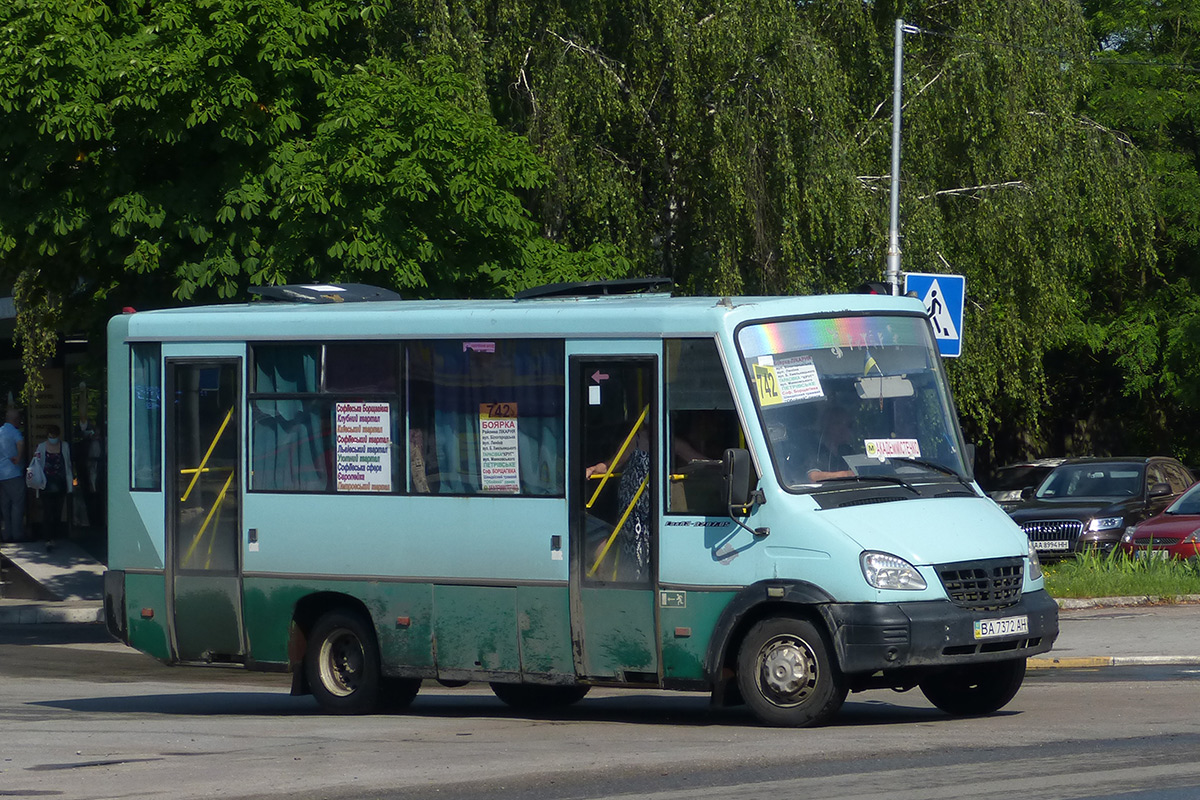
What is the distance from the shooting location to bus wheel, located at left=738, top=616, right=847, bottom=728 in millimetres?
10211

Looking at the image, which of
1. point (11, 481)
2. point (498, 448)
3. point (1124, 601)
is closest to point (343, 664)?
point (498, 448)

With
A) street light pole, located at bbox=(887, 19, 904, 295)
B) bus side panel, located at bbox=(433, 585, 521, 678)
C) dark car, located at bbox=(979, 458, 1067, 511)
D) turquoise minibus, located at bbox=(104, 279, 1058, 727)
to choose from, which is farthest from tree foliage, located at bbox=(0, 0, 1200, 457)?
bus side panel, located at bbox=(433, 585, 521, 678)

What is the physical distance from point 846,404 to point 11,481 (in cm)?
1898

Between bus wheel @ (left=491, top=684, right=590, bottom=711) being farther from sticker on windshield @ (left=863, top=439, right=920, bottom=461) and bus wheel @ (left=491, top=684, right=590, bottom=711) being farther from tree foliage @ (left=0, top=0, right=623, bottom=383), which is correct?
tree foliage @ (left=0, top=0, right=623, bottom=383)

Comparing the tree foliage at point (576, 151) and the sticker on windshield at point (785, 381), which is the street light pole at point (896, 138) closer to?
the tree foliage at point (576, 151)

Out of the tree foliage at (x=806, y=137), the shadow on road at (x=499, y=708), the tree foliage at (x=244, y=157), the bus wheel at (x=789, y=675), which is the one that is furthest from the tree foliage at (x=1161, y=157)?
the bus wheel at (x=789, y=675)

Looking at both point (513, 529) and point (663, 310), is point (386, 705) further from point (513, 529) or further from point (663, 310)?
point (663, 310)

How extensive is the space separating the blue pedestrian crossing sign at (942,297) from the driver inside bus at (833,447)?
731cm

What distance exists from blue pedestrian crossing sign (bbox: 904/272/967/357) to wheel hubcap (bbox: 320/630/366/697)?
306 inches

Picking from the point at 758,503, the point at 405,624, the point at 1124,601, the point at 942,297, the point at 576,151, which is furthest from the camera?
the point at 576,151

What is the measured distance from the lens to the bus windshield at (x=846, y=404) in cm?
1059

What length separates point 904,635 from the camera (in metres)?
9.98

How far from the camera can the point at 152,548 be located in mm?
12719

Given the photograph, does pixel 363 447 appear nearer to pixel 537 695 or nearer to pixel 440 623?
pixel 440 623
